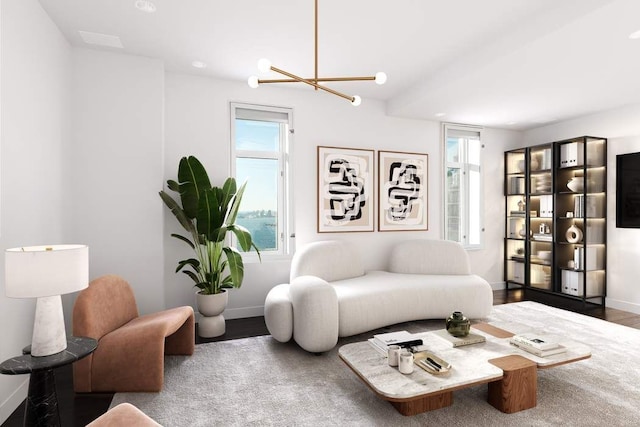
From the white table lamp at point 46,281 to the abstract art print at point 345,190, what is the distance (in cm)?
283

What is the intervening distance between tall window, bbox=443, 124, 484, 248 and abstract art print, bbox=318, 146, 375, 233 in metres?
1.29

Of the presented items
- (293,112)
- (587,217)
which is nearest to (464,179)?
(587,217)

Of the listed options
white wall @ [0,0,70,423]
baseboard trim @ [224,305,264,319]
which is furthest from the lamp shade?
baseboard trim @ [224,305,264,319]

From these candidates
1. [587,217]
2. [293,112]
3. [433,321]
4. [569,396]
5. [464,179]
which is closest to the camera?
[569,396]

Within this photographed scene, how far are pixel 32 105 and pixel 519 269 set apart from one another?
6027 millimetres

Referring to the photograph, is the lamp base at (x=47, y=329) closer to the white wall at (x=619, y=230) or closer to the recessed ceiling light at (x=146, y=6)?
the recessed ceiling light at (x=146, y=6)

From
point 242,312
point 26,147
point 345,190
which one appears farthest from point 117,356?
point 345,190

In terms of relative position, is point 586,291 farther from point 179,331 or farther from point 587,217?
point 179,331

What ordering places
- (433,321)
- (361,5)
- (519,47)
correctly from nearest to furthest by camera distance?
(361,5)
(519,47)
(433,321)

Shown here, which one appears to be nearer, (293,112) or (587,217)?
(293,112)

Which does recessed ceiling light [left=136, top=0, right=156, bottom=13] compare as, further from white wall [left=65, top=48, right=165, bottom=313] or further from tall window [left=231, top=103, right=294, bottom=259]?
tall window [left=231, top=103, right=294, bottom=259]

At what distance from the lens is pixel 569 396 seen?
7.47 ft

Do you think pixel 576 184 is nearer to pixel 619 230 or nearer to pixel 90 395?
pixel 619 230

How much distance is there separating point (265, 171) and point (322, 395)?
259 cm
